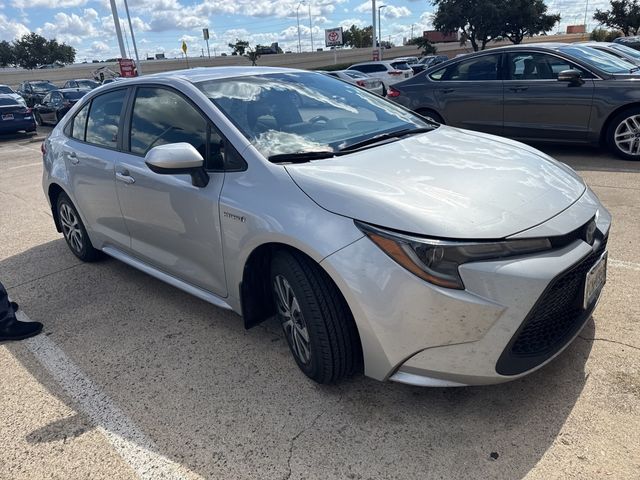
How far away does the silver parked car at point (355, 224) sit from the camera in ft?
6.78

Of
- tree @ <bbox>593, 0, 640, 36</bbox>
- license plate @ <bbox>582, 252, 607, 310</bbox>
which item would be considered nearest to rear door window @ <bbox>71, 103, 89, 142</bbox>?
license plate @ <bbox>582, 252, 607, 310</bbox>

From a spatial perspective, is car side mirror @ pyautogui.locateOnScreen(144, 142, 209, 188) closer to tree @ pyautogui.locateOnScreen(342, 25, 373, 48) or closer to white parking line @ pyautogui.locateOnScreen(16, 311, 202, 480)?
white parking line @ pyautogui.locateOnScreen(16, 311, 202, 480)

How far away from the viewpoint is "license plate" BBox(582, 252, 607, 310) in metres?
2.32

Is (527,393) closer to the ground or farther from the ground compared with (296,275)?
closer to the ground

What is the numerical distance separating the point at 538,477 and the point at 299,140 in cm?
198

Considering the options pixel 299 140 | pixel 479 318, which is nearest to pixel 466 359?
pixel 479 318

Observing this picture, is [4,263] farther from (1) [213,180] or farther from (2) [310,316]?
(2) [310,316]

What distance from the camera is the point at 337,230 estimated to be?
223 centimetres

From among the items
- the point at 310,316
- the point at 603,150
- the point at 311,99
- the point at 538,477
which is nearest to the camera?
the point at 538,477

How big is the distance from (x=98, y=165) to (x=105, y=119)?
1.34 feet

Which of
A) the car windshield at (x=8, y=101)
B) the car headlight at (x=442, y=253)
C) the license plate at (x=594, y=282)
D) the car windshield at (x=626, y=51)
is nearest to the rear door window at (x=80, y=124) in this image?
the car headlight at (x=442, y=253)

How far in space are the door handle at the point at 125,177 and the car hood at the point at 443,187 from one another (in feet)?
4.60

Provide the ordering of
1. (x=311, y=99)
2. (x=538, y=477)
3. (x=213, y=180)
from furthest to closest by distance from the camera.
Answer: (x=311, y=99) < (x=213, y=180) < (x=538, y=477)

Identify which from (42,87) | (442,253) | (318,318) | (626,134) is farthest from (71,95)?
(442,253)
